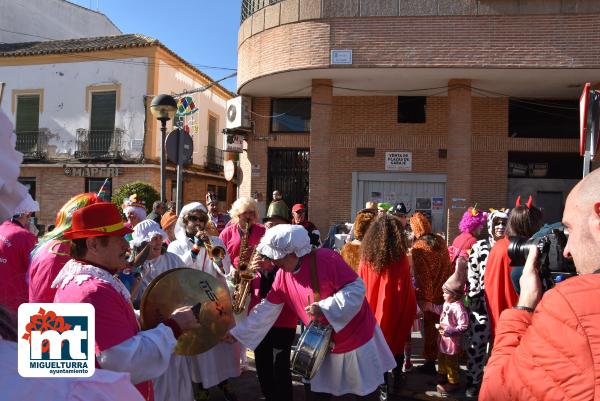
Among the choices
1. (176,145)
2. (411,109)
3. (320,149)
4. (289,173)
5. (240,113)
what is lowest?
(176,145)

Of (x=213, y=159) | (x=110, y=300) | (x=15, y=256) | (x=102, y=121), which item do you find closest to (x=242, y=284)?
(x=15, y=256)

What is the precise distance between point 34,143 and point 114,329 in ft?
84.6

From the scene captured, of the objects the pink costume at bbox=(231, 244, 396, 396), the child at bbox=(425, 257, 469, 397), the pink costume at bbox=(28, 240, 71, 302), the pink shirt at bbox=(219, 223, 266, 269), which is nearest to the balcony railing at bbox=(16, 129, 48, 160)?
the pink shirt at bbox=(219, 223, 266, 269)

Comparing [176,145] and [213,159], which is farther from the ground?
[213,159]

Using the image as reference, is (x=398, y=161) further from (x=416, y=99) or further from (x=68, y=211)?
(x=68, y=211)

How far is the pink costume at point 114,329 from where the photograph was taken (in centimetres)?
221

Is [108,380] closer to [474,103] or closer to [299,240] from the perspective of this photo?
[299,240]

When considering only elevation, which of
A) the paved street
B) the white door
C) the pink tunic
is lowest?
the paved street

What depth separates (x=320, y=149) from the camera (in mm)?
14531

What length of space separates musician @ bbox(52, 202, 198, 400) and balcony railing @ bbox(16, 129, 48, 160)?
2462cm

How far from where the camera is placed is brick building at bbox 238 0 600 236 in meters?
12.9

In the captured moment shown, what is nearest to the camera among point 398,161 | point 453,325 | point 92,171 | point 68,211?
point 68,211

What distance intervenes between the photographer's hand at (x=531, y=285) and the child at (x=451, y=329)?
10.7 feet

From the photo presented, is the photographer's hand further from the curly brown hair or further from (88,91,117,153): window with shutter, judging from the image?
(88,91,117,153): window with shutter
